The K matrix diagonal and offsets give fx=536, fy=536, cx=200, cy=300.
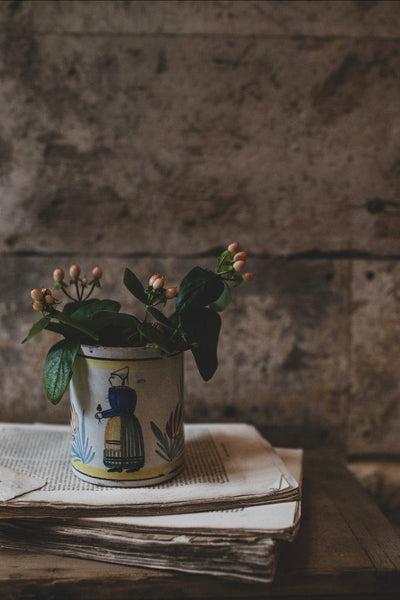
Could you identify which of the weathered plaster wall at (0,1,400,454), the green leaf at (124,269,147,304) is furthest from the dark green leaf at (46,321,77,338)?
the weathered plaster wall at (0,1,400,454)

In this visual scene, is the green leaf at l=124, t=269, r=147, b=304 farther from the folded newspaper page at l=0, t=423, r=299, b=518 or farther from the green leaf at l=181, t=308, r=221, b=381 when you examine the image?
the folded newspaper page at l=0, t=423, r=299, b=518

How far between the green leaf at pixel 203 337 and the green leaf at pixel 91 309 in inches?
4.3

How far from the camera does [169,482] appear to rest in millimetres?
794

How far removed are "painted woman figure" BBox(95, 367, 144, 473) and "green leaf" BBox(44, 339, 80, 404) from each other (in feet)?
0.20

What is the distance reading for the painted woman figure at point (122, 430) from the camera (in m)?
0.76

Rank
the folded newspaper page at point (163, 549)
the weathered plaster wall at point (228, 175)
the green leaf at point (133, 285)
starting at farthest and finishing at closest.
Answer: the weathered plaster wall at point (228, 175) → the green leaf at point (133, 285) → the folded newspaper page at point (163, 549)

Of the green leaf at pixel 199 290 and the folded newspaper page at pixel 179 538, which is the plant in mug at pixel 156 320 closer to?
the green leaf at pixel 199 290

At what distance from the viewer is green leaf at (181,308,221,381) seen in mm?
779

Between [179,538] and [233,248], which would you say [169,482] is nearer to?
[179,538]

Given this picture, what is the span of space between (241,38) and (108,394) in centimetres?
77

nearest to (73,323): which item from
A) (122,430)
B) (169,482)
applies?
(122,430)

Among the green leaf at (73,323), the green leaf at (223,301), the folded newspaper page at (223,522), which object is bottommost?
the folded newspaper page at (223,522)

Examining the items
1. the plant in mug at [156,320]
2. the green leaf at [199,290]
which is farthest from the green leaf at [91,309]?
the green leaf at [199,290]

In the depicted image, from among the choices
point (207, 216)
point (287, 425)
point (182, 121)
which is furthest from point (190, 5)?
point (287, 425)
